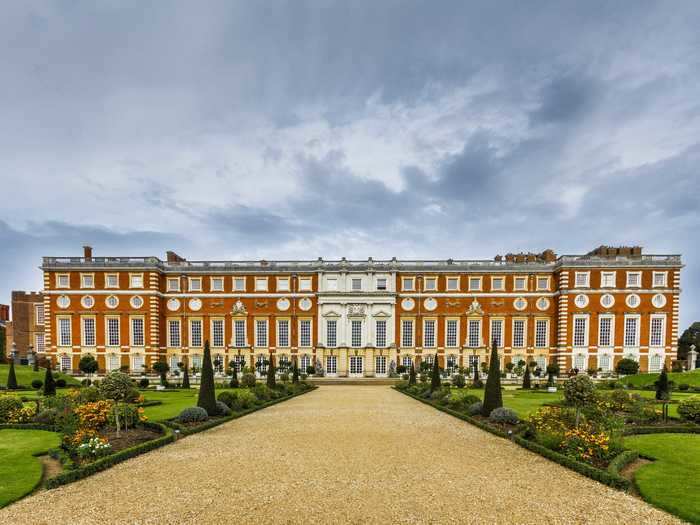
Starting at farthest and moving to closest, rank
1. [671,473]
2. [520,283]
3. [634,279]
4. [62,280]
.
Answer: [520,283] → [62,280] → [634,279] → [671,473]

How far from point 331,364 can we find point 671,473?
34.4 m

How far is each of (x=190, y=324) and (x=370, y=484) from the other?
3819 centimetres

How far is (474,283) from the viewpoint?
4153 centimetres

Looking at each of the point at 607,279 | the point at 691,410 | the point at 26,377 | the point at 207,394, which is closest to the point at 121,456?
the point at 207,394

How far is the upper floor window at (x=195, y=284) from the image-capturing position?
1663 inches

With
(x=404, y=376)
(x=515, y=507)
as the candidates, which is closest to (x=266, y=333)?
(x=404, y=376)

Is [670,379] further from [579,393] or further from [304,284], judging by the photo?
[304,284]

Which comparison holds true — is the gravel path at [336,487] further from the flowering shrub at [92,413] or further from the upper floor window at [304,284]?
the upper floor window at [304,284]

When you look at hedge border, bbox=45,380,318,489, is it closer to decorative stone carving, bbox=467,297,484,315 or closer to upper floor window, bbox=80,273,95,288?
decorative stone carving, bbox=467,297,484,315

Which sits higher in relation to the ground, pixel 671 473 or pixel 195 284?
pixel 195 284

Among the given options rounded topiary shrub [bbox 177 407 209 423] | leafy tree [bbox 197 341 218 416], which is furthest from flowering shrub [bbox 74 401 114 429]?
leafy tree [bbox 197 341 218 416]

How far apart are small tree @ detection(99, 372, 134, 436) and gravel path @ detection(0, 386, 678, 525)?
238 cm

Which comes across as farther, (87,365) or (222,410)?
(87,365)

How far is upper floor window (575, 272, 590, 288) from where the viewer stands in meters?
39.2
